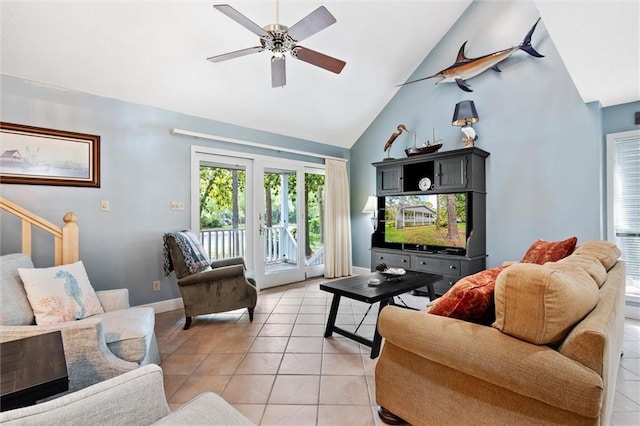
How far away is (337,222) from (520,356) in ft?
13.5

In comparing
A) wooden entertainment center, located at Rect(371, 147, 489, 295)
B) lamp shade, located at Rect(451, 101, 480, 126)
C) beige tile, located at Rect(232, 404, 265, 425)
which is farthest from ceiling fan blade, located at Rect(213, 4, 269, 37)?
lamp shade, located at Rect(451, 101, 480, 126)

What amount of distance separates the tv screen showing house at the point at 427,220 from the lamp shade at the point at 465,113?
1010 mm

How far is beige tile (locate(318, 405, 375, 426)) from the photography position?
1599mm

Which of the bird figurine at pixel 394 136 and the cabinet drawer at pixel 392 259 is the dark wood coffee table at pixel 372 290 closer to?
the cabinet drawer at pixel 392 259

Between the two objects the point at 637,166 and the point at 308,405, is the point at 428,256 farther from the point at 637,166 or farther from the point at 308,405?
the point at 308,405

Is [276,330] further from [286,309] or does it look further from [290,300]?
[290,300]

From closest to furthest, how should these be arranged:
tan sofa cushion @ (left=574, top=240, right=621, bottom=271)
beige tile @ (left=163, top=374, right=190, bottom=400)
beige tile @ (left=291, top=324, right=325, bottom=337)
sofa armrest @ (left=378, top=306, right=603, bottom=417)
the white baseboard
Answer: sofa armrest @ (left=378, top=306, right=603, bottom=417), tan sofa cushion @ (left=574, top=240, right=621, bottom=271), beige tile @ (left=163, top=374, right=190, bottom=400), beige tile @ (left=291, top=324, right=325, bottom=337), the white baseboard

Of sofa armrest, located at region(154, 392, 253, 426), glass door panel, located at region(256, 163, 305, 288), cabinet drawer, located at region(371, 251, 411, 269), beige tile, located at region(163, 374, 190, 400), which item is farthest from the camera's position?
glass door panel, located at region(256, 163, 305, 288)

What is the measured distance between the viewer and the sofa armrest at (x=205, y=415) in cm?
87

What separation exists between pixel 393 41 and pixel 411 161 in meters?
1.66

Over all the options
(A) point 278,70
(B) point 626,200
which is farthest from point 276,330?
(B) point 626,200

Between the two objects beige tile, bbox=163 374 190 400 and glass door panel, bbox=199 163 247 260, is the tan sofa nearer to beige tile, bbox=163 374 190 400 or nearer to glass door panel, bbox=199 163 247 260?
beige tile, bbox=163 374 190 400

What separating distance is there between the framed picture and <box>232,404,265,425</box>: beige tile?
2706 mm

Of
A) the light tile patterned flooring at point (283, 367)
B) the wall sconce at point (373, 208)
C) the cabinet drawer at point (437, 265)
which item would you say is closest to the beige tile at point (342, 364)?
the light tile patterned flooring at point (283, 367)
